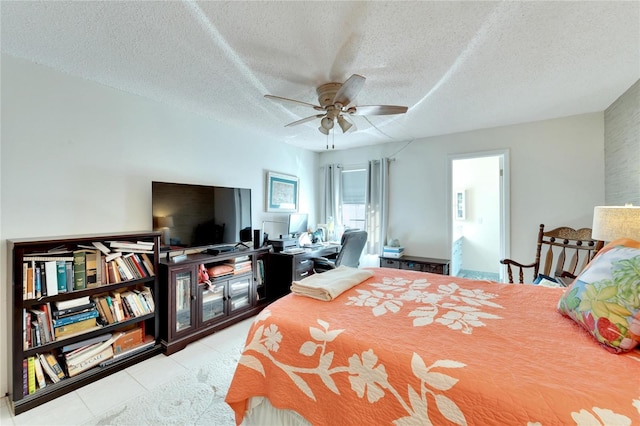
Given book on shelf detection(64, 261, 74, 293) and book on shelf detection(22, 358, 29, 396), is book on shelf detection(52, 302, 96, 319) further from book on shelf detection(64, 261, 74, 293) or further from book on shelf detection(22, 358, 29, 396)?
book on shelf detection(22, 358, 29, 396)

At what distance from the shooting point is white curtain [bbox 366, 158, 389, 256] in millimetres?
4156

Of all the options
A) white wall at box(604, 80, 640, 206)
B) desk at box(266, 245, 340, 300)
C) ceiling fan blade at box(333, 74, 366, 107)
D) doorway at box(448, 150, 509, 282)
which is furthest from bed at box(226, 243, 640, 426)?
doorway at box(448, 150, 509, 282)

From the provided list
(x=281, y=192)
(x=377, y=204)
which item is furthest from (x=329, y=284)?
(x=377, y=204)

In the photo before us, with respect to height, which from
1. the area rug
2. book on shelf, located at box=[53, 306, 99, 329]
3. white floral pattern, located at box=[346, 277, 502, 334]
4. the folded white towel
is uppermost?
the folded white towel

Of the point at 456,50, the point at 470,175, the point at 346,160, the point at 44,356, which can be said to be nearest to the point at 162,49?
the point at 456,50

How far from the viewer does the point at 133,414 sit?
5.39 feet

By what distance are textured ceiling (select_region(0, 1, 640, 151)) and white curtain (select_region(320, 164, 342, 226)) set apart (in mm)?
2097

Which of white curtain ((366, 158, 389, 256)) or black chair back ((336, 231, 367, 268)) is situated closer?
black chair back ((336, 231, 367, 268))

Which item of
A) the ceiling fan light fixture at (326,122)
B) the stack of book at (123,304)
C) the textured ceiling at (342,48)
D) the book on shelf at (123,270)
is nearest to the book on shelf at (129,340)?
the stack of book at (123,304)

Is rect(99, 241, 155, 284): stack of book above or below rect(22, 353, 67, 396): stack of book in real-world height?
above

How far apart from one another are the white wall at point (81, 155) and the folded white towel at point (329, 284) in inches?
73.6

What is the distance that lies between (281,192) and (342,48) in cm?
257

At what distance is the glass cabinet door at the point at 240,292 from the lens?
9.60 ft

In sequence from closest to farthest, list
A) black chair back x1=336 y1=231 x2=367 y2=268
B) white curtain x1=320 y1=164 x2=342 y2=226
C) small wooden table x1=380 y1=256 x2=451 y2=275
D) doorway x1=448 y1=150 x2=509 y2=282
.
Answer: black chair back x1=336 y1=231 x2=367 y2=268, small wooden table x1=380 y1=256 x2=451 y2=275, white curtain x1=320 y1=164 x2=342 y2=226, doorway x1=448 y1=150 x2=509 y2=282
